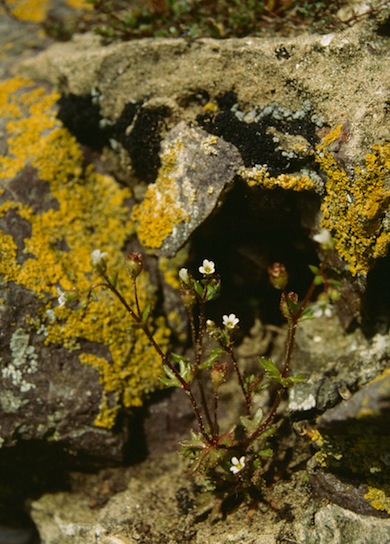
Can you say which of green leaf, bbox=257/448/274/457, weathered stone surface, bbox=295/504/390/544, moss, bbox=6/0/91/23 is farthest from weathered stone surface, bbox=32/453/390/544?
moss, bbox=6/0/91/23

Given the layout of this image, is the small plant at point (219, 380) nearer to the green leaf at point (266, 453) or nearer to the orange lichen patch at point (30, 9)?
the green leaf at point (266, 453)

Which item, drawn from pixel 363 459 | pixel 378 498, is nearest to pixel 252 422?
pixel 363 459

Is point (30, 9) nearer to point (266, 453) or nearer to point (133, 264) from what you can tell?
point (133, 264)

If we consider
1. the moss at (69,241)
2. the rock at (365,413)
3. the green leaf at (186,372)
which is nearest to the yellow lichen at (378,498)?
the rock at (365,413)

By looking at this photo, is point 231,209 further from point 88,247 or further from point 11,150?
point 11,150

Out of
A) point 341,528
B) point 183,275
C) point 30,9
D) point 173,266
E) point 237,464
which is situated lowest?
point 341,528

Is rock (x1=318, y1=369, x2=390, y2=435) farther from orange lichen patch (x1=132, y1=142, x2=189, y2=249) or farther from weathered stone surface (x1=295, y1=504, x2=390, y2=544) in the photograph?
orange lichen patch (x1=132, y1=142, x2=189, y2=249)

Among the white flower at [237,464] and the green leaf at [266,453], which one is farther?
the green leaf at [266,453]
